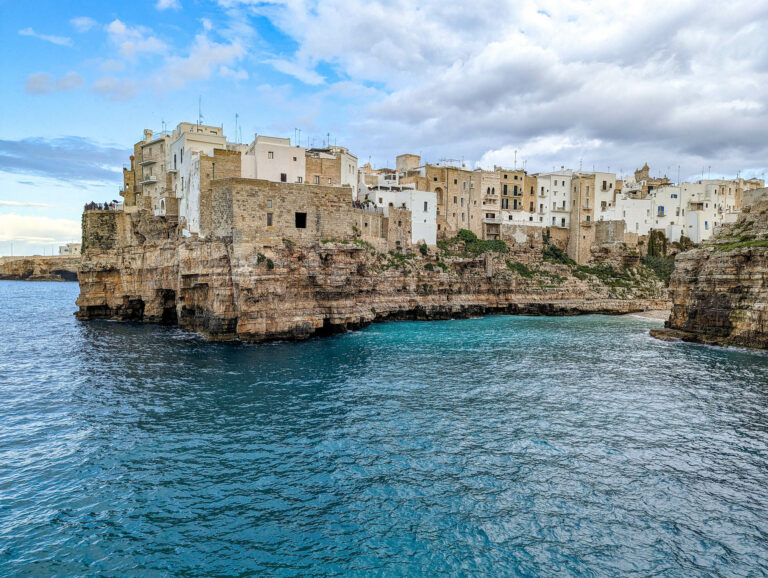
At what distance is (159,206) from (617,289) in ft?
196

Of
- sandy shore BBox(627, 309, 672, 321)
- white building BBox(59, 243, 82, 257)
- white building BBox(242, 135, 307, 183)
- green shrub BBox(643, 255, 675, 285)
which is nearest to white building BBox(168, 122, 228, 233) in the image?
white building BBox(242, 135, 307, 183)

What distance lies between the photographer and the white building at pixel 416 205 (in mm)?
61000

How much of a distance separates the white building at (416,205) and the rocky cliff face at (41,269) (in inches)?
4855

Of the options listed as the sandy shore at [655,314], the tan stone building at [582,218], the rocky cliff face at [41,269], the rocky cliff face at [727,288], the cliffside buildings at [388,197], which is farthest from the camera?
the rocky cliff face at [41,269]

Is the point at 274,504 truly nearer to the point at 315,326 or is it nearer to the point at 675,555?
the point at 675,555

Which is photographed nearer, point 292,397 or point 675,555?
point 675,555

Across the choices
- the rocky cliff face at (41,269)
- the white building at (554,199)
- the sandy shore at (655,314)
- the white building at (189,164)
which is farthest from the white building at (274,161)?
the rocky cliff face at (41,269)

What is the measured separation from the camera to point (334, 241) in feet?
151

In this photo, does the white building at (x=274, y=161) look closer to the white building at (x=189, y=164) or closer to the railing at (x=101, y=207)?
the white building at (x=189, y=164)

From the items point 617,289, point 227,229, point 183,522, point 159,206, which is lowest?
point 183,522

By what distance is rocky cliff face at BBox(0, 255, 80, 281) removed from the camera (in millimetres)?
149625

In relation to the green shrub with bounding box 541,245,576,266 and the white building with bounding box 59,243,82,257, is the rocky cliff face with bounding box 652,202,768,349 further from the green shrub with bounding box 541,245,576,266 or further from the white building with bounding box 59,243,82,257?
the white building with bounding box 59,243,82,257

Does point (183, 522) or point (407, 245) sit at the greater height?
point (407, 245)

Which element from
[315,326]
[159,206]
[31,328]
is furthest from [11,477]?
[159,206]
